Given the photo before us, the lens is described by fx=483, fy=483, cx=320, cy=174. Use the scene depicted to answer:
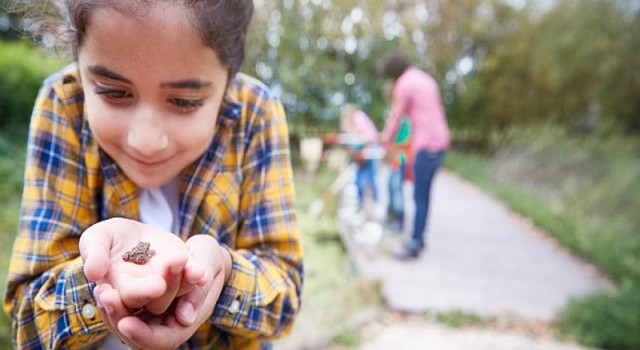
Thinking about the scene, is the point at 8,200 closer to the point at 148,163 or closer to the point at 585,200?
the point at 148,163

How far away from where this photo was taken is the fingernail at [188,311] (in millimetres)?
717

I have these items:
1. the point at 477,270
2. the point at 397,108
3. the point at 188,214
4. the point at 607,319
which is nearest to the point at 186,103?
the point at 188,214

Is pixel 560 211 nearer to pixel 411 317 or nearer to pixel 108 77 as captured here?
pixel 411 317

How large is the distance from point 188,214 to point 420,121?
381cm

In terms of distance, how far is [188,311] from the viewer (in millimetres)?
722

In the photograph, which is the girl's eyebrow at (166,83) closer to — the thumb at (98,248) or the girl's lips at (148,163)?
the girl's lips at (148,163)

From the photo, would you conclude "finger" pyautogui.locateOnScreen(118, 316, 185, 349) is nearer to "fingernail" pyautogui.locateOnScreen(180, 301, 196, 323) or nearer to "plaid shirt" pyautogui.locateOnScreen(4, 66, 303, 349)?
"fingernail" pyautogui.locateOnScreen(180, 301, 196, 323)

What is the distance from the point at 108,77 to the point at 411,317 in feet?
10.8

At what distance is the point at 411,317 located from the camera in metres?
3.70

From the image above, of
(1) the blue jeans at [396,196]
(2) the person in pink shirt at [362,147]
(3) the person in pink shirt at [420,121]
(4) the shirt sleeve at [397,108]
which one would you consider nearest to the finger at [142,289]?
(3) the person in pink shirt at [420,121]

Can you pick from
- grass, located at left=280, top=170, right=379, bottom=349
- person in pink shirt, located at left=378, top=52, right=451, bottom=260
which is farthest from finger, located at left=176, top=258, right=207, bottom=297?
person in pink shirt, located at left=378, top=52, right=451, bottom=260

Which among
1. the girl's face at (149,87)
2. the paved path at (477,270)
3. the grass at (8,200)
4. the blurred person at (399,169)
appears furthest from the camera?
the blurred person at (399,169)

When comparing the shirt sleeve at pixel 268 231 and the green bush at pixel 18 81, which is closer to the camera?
the shirt sleeve at pixel 268 231

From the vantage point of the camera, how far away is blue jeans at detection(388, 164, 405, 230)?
216 inches
